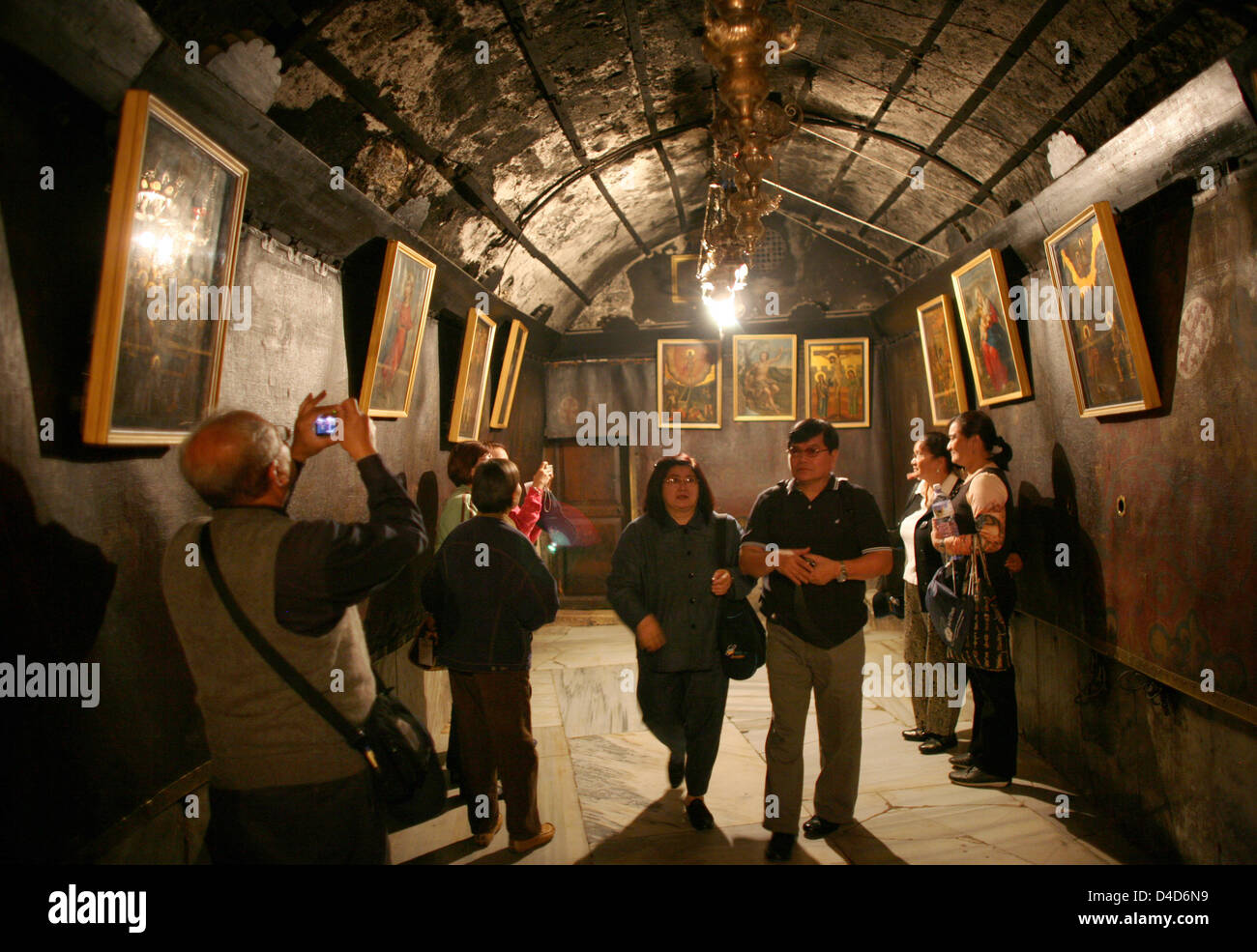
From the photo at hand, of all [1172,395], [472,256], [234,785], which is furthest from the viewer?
[472,256]

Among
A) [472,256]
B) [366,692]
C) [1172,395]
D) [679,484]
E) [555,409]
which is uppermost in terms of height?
[472,256]

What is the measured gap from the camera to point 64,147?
2.19 metres

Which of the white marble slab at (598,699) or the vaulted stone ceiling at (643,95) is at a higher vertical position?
the vaulted stone ceiling at (643,95)

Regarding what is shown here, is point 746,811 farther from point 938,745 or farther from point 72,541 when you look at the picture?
point 72,541

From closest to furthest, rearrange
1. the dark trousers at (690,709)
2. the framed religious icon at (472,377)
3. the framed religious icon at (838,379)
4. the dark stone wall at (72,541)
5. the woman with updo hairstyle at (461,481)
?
the dark stone wall at (72,541) < the dark trousers at (690,709) < the woman with updo hairstyle at (461,481) < the framed religious icon at (472,377) < the framed religious icon at (838,379)

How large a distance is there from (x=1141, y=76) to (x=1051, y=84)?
24.4 inches

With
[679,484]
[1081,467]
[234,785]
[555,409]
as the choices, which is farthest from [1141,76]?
[555,409]

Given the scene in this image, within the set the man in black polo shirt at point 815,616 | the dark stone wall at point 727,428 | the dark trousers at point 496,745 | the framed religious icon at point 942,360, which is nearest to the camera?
the man in black polo shirt at point 815,616

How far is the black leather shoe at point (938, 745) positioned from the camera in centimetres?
495

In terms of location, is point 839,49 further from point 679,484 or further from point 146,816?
point 146,816

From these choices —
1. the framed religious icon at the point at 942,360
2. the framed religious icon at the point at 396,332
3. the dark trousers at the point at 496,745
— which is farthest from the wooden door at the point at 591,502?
the dark trousers at the point at 496,745

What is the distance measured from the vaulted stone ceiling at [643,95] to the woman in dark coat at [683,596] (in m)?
2.69

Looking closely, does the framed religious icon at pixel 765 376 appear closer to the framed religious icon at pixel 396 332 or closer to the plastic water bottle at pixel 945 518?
the plastic water bottle at pixel 945 518
